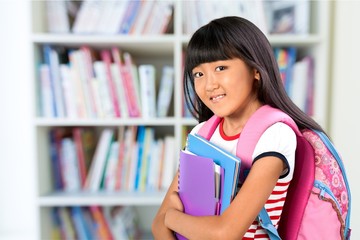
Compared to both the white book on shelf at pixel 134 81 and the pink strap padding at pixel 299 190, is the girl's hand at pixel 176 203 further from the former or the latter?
the white book on shelf at pixel 134 81

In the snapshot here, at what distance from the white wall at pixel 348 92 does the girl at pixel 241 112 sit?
61 cm

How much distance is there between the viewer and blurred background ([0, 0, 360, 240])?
128cm

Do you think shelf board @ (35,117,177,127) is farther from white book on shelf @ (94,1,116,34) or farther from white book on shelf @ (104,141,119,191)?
white book on shelf @ (94,1,116,34)

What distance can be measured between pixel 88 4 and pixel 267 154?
1.18 metres

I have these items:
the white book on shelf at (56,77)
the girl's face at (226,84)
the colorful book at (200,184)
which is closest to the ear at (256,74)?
the girl's face at (226,84)

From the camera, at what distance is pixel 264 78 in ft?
2.33

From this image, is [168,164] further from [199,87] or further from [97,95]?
[199,87]

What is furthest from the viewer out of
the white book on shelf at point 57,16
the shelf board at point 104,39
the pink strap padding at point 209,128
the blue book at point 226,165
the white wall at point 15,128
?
the white wall at point 15,128

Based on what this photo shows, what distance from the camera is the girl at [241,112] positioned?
62 cm

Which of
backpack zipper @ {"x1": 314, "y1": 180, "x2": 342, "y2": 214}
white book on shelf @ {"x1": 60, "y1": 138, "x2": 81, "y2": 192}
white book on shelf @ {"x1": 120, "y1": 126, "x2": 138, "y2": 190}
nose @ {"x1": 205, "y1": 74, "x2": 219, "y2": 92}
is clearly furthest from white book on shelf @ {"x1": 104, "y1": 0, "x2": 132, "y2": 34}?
backpack zipper @ {"x1": 314, "y1": 180, "x2": 342, "y2": 214}

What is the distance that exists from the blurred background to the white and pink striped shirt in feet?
2.26

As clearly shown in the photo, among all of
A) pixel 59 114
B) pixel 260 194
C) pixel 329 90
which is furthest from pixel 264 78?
pixel 59 114

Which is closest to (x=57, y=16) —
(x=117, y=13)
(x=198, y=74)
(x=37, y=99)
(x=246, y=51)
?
(x=117, y=13)

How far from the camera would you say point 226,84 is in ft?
2.36
